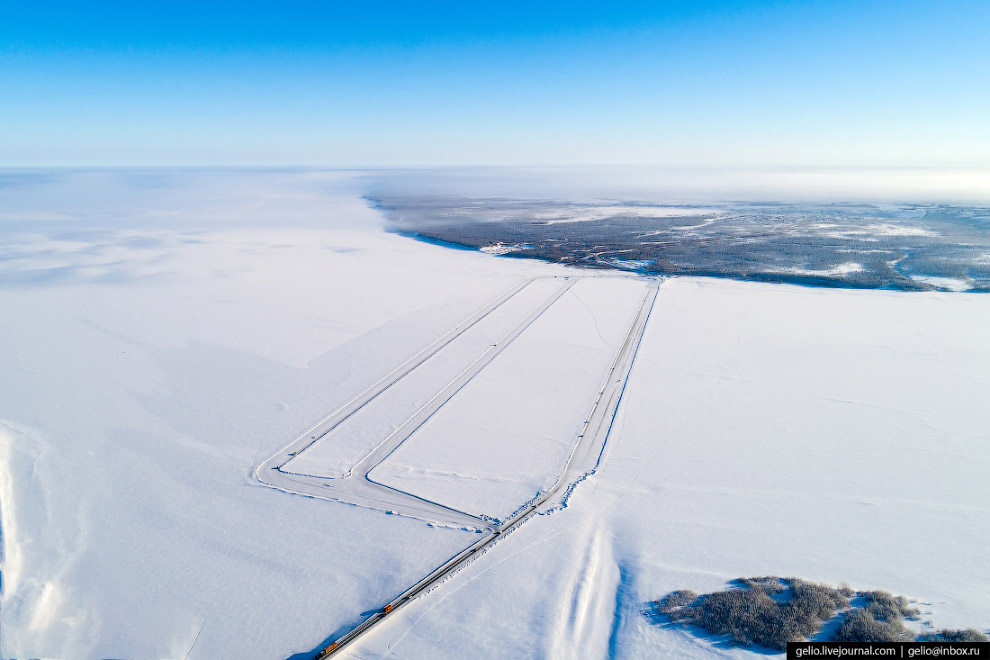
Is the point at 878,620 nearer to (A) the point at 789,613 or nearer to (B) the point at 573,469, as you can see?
(A) the point at 789,613

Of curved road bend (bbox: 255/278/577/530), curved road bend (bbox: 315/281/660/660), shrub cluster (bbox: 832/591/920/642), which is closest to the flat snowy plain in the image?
curved road bend (bbox: 315/281/660/660)

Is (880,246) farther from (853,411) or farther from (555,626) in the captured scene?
(555,626)

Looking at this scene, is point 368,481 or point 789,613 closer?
point 789,613

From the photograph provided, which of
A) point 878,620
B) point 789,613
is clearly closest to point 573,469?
point 789,613

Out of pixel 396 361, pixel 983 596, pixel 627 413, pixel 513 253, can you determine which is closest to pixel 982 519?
pixel 983 596

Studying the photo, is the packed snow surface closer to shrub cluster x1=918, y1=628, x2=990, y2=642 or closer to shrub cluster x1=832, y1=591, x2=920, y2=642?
shrub cluster x1=832, y1=591, x2=920, y2=642

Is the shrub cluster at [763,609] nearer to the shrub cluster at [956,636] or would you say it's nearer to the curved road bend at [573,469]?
the shrub cluster at [956,636]

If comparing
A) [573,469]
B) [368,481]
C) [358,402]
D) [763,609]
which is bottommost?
[763,609]
